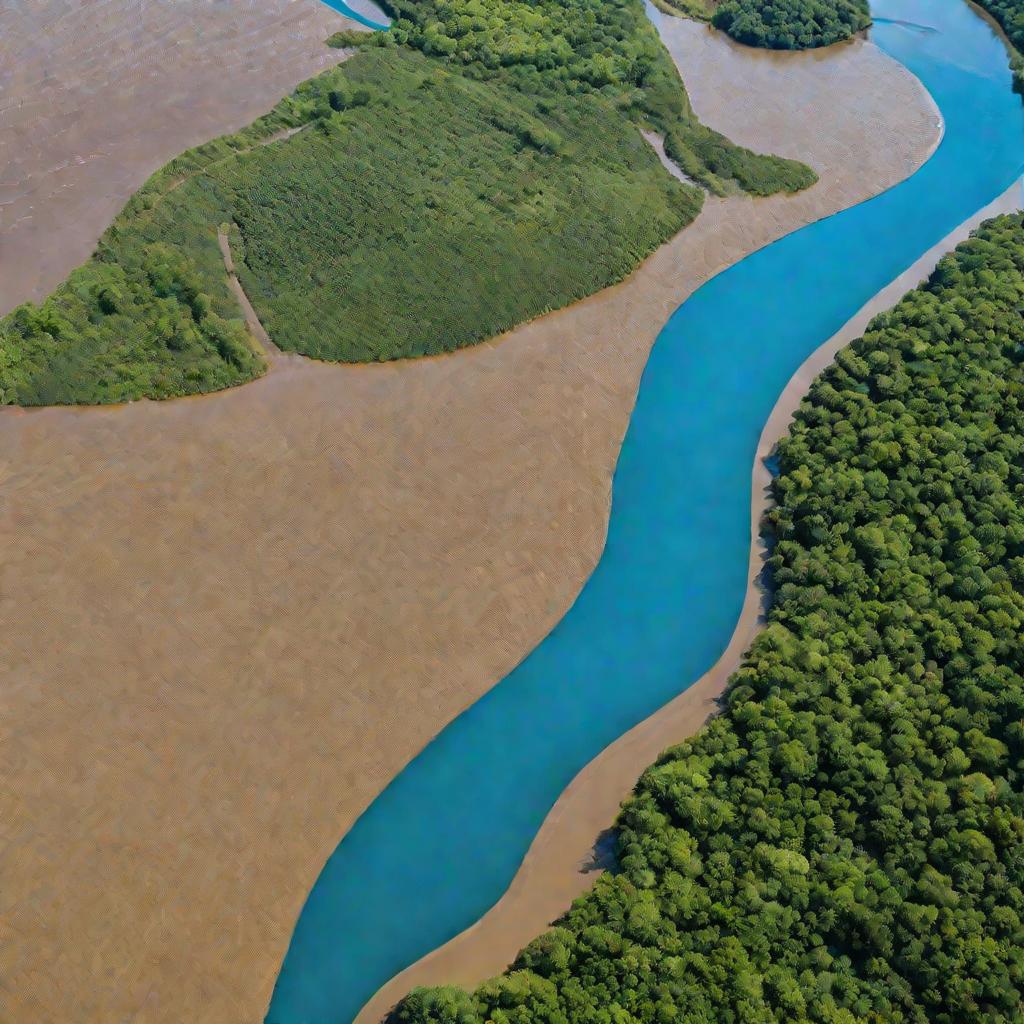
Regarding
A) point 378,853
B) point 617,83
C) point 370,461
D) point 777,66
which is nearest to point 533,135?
point 617,83

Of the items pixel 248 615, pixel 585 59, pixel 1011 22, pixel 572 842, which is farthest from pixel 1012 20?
pixel 248 615

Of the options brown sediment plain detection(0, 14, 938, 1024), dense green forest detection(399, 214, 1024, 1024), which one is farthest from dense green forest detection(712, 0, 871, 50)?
dense green forest detection(399, 214, 1024, 1024)

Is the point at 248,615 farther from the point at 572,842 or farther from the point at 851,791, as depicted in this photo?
the point at 851,791

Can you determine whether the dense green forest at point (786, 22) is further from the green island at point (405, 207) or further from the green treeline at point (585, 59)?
the green island at point (405, 207)

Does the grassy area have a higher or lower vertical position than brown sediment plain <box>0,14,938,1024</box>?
higher

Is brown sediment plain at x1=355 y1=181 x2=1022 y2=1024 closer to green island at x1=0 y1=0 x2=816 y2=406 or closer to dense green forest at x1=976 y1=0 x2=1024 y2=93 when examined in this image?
green island at x1=0 y1=0 x2=816 y2=406

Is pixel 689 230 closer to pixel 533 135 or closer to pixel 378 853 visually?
pixel 533 135
